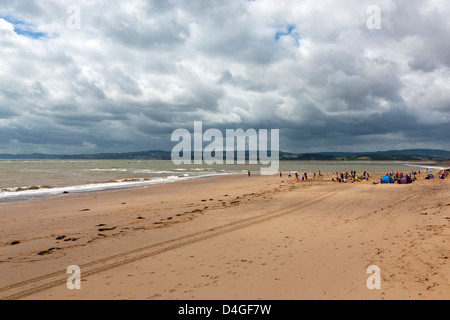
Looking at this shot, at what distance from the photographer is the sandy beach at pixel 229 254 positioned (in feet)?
18.3

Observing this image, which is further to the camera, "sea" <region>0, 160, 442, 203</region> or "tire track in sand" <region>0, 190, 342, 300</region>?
"sea" <region>0, 160, 442, 203</region>

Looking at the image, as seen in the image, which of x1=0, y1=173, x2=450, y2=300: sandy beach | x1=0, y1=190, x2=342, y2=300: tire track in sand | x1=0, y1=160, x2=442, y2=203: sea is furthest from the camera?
x1=0, y1=160, x2=442, y2=203: sea

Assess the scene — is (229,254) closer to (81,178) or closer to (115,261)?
(115,261)

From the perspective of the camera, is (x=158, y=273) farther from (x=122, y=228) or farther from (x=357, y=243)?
(x=357, y=243)

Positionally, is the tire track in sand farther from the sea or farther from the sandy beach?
the sea

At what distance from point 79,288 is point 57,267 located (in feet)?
5.85

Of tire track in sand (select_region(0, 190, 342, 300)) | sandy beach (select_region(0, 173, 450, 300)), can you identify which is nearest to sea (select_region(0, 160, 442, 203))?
sandy beach (select_region(0, 173, 450, 300))

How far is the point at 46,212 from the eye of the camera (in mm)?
15266

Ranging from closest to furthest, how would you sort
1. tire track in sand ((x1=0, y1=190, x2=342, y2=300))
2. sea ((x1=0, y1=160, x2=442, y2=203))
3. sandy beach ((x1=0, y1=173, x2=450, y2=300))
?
sandy beach ((x1=0, y1=173, x2=450, y2=300))
tire track in sand ((x1=0, y1=190, x2=342, y2=300))
sea ((x1=0, y1=160, x2=442, y2=203))

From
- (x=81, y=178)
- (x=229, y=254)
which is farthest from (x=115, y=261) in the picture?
(x=81, y=178)

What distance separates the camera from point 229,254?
25.6ft

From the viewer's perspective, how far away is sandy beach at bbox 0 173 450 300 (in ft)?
18.3

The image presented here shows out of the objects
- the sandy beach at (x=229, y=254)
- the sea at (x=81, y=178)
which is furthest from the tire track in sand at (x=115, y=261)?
the sea at (x=81, y=178)
